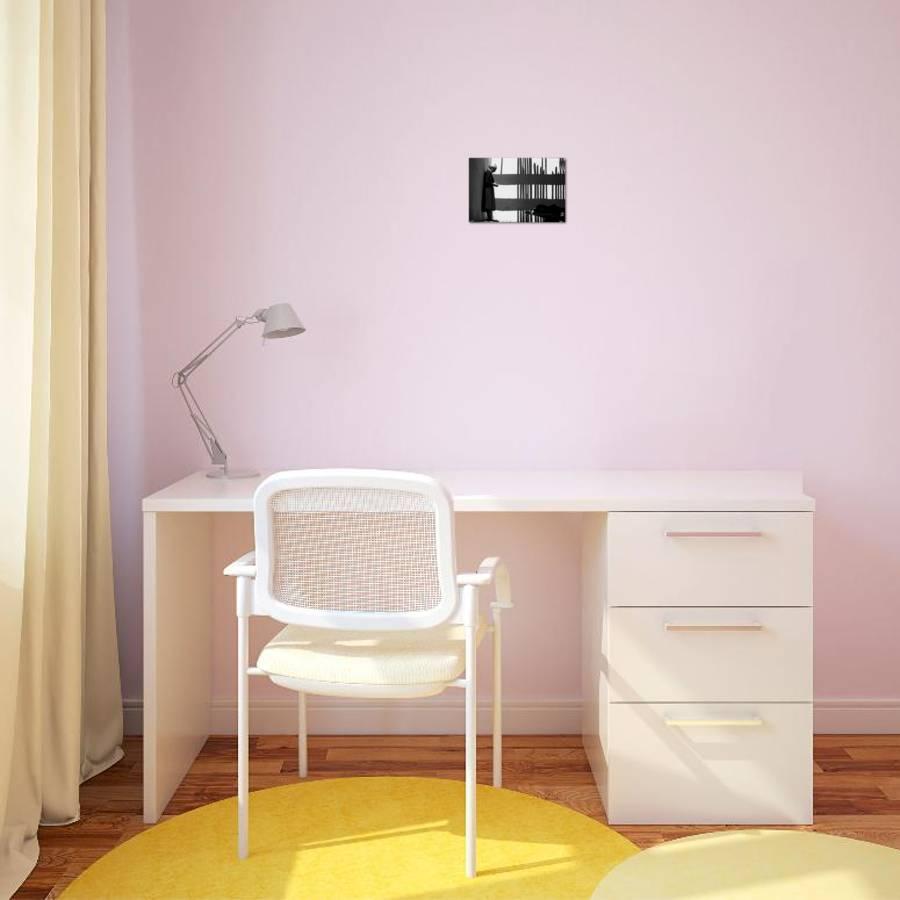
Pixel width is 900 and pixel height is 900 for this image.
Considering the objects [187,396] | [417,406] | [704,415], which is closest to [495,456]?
[417,406]

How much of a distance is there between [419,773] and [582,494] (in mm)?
889

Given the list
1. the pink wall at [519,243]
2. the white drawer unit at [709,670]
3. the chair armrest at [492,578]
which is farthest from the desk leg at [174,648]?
the white drawer unit at [709,670]

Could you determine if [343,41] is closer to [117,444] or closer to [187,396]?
[187,396]

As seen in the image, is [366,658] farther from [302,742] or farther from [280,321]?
[280,321]


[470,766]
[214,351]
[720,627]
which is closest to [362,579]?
[470,766]

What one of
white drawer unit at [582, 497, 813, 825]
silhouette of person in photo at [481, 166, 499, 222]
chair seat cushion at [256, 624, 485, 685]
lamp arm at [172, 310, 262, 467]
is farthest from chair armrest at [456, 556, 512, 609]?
silhouette of person in photo at [481, 166, 499, 222]

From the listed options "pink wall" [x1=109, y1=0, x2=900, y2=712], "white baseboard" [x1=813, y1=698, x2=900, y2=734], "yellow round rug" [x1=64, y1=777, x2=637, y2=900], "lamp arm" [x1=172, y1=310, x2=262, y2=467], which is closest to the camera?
"yellow round rug" [x1=64, y1=777, x2=637, y2=900]

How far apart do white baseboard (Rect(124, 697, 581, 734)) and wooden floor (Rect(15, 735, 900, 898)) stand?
0.04 meters

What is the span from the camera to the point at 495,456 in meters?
2.90

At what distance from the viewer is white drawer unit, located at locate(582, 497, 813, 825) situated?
2297mm

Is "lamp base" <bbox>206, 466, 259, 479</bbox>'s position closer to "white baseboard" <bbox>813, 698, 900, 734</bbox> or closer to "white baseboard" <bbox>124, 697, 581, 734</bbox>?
"white baseboard" <bbox>124, 697, 581, 734</bbox>

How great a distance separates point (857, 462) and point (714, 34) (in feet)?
4.24

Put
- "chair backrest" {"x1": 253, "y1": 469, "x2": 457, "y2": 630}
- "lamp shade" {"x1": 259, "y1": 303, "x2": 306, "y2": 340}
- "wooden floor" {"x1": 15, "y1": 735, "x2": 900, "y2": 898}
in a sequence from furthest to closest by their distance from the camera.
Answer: "lamp shade" {"x1": 259, "y1": 303, "x2": 306, "y2": 340} → "wooden floor" {"x1": 15, "y1": 735, "x2": 900, "y2": 898} → "chair backrest" {"x1": 253, "y1": 469, "x2": 457, "y2": 630}

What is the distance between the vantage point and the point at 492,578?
211 cm
